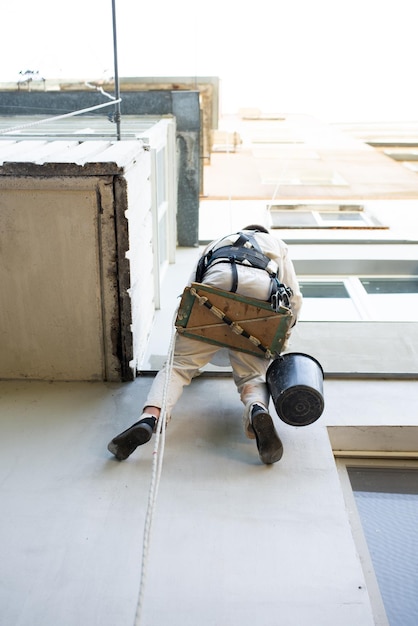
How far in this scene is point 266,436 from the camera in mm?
2979

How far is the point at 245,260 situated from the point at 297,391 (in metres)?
0.87

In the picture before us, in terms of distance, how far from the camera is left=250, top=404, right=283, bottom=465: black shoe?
2.97 meters

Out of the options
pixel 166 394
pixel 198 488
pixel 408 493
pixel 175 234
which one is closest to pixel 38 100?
pixel 175 234

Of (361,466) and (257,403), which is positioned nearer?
(257,403)

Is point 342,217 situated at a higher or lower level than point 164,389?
lower

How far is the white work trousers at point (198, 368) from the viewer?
10.6ft

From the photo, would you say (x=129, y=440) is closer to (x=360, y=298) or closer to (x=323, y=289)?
(x=360, y=298)

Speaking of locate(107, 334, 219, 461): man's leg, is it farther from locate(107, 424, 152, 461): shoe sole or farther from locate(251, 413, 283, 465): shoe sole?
locate(251, 413, 283, 465): shoe sole

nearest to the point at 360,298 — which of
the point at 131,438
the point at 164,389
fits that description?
the point at 164,389

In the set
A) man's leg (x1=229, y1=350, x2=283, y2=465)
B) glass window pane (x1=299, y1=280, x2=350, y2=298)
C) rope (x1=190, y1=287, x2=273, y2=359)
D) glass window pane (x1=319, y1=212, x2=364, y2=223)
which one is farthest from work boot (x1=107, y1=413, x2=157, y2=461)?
glass window pane (x1=319, y1=212, x2=364, y2=223)

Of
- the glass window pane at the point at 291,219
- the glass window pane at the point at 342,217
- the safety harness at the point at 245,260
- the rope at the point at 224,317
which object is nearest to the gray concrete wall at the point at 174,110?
the glass window pane at the point at 291,219

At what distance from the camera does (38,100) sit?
22.4ft

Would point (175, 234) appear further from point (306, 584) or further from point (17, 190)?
point (306, 584)

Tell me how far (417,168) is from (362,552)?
13.5 m
